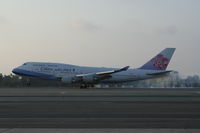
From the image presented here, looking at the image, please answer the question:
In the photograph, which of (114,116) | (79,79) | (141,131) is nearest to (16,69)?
(79,79)

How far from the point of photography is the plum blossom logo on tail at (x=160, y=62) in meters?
63.2

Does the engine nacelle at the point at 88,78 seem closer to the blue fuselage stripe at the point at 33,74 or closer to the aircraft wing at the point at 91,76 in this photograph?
the aircraft wing at the point at 91,76

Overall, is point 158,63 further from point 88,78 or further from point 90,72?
point 88,78

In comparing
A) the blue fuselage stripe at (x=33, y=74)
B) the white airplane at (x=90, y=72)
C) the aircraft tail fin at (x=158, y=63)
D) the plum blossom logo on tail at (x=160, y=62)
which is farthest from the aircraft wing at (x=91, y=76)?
the plum blossom logo on tail at (x=160, y=62)

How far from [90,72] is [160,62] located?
495 inches

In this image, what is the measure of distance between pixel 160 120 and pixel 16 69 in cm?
4583

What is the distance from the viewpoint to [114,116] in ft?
50.6

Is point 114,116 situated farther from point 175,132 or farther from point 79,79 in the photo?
point 79,79

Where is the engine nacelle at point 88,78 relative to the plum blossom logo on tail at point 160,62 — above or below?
below

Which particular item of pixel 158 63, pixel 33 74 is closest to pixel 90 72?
pixel 33 74

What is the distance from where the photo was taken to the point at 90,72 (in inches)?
2308

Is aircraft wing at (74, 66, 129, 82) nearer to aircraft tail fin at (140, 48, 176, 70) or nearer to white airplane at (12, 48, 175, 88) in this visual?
white airplane at (12, 48, 175, 88)

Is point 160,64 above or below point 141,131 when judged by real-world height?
above

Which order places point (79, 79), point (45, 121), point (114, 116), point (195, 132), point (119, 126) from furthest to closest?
point (79, 79)
point (114, 116)
point (45, 121)
point (119, 126)
point (195, 132)
